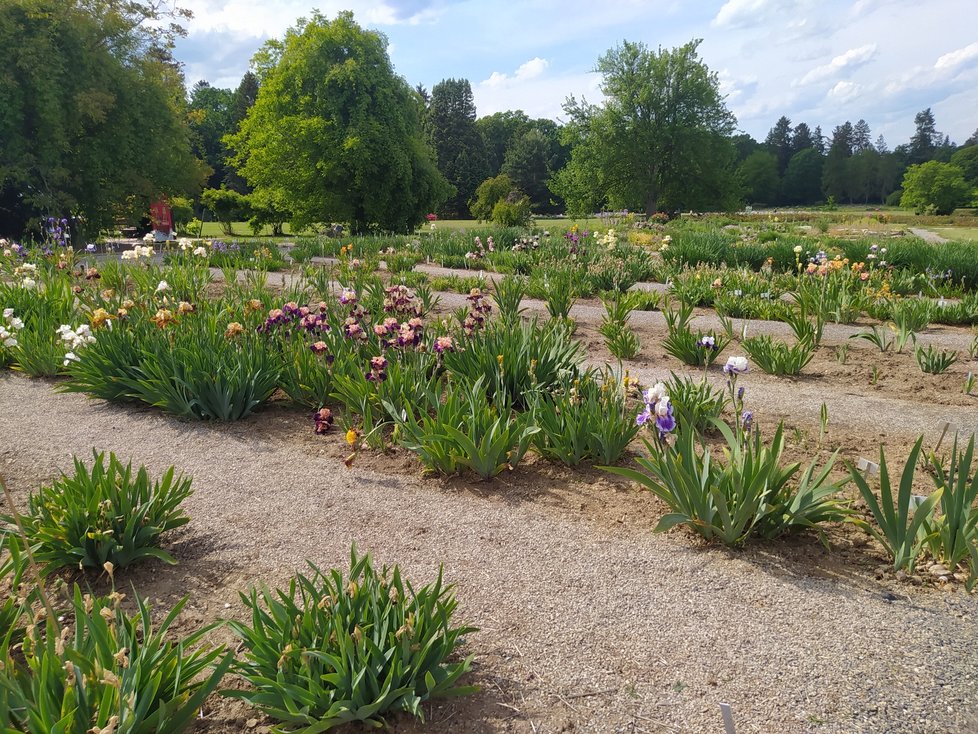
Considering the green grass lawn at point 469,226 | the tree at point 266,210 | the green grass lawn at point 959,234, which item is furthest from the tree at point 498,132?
the green grass lawn at point 959,234

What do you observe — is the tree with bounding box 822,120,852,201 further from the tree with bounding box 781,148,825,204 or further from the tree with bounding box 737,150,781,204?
the tree with bounding box 737,150,781,204

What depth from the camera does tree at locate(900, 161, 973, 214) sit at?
48.1m

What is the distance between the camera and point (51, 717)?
4.87 feet

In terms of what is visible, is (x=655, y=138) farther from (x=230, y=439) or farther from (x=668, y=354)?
(x=230, y=439)

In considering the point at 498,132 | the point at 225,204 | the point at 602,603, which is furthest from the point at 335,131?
the point at 498,132

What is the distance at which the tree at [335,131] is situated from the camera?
23.7 meters

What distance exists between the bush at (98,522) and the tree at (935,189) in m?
57.4

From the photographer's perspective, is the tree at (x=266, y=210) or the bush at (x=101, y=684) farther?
the tree at (x=266, y=210)

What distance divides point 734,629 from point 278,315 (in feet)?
11.5

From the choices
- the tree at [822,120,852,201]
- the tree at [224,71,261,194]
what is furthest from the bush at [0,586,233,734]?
the tree at [822,120,852,201]

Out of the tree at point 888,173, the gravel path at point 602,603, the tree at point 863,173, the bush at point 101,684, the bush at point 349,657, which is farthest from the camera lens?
the tree at point 888,173

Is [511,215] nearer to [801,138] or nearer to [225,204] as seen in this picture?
[225,204]

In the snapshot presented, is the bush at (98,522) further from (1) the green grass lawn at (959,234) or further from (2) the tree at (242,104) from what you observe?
(2) the tree at (242,104)

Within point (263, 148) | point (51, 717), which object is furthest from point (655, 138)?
point (51, 717)
